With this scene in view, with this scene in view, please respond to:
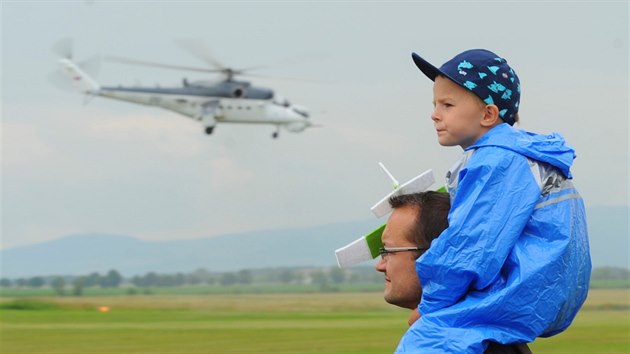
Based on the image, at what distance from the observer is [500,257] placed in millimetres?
2488

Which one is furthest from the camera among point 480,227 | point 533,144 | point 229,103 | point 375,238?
point 229,103

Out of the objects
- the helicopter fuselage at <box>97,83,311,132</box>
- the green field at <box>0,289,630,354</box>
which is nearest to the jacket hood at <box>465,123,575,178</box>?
the green field at <box>0,289,630,354</box>

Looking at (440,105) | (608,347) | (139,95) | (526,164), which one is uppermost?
(139,95)

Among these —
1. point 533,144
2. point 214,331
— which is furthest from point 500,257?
point 214,331

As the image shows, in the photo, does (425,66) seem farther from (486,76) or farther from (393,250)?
(393,250)

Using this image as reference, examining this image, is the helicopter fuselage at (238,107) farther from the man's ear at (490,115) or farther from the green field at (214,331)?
the man's ear at (490,115)

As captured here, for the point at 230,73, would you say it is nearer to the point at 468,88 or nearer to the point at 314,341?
the point at 314,341

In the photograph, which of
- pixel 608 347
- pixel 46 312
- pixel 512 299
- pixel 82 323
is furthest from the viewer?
pixel 46 312

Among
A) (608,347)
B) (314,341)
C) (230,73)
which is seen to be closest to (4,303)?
(314,341)

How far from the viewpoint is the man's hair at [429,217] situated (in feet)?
8.97

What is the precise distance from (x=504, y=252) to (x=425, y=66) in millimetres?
517

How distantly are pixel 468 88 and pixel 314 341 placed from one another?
38.3 ft

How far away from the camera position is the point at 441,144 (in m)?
2.72

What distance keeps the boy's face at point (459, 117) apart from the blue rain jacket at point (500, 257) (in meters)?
0.08
